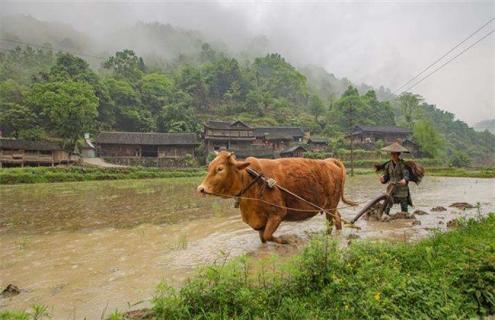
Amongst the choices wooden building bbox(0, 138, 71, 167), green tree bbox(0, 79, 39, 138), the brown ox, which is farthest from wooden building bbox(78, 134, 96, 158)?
the brown ox

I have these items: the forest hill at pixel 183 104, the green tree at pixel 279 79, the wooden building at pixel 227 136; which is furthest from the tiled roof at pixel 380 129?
the green tree at pixel 279 79

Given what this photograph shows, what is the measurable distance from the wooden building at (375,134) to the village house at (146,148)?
3637 cm

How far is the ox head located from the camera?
218 inches

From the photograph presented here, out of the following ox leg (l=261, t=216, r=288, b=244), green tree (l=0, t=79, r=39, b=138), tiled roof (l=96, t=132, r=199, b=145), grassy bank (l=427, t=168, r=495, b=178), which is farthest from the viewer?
tiled roof (l=96, t=132, r=199, b=145)

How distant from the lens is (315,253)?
362 cm

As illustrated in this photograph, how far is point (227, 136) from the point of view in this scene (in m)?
54.1

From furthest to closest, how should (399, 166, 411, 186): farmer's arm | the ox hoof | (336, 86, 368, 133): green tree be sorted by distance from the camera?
(336, 86, 368, 133): green tree
(399, 166, 411, 186): farmer's arm
the ox hoof

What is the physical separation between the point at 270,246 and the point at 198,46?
21174 cm

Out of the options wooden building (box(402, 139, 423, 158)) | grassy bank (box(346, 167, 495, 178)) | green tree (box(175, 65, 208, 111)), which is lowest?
grassy bank (box(346, 167, 495, 178))

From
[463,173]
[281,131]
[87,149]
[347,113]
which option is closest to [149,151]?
[87,149]

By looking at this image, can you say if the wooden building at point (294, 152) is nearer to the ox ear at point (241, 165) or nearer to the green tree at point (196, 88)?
the green tree at point (196, 88)

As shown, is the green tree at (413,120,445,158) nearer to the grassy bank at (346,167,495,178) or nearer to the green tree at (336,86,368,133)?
the green tree at (336,86,368,133)

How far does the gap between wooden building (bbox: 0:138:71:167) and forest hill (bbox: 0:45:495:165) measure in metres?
2.71

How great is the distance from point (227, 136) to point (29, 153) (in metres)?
29.7
